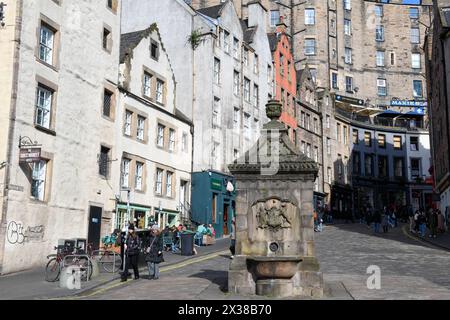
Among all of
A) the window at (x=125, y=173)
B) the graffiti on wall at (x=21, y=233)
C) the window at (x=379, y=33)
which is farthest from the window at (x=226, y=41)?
the window at (x=379, y=33)

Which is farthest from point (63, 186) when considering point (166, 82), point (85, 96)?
point (166, 82)

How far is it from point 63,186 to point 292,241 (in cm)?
1320

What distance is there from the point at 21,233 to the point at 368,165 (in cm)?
4956

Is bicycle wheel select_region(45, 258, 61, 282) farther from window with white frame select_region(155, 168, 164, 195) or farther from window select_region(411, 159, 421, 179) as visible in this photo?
window select_region(411, 159, 421, 179)

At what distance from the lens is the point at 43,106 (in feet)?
70.5

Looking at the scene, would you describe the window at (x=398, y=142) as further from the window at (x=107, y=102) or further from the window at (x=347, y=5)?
the window at (x=107, y=102)

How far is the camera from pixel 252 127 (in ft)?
140

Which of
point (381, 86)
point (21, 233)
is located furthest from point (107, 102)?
point (381, 86)

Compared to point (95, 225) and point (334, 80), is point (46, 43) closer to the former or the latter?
point (95, 225)

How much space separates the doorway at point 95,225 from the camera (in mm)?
24062

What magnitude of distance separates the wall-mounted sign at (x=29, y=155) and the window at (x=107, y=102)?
6.94 meters

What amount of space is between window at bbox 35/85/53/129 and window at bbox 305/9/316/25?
157 ft

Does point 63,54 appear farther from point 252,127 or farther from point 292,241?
point 252,127

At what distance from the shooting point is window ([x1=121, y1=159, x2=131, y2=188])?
27.3 metres
